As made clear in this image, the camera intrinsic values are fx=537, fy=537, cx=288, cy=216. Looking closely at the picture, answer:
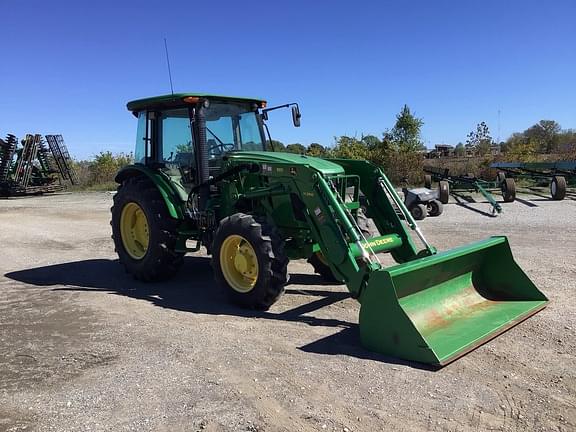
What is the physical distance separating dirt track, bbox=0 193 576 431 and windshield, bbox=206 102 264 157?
1879 mm

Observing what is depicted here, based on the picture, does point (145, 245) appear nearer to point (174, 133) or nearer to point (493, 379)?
point (174, 133)

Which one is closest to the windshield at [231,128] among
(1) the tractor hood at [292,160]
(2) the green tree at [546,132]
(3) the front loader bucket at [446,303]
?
(1) the tractor hood at [292,160]

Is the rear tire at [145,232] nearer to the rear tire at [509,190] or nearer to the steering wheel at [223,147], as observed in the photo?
the steering wheel at [223,147]

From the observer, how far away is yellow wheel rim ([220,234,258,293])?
5.78 m

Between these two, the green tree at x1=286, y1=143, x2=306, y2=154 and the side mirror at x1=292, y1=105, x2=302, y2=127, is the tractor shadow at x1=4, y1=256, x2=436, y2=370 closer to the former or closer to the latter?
the side mirror at x1=292, y1=105, x2=302, y2=127

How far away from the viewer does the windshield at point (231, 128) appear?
22.6ft

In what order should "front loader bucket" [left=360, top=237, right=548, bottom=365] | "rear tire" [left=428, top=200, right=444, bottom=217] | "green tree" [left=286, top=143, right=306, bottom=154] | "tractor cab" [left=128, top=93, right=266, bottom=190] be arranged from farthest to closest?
"rear tire" [left=428, top=200, right=444, bottom=217] → "green tree" [left=286, top=143, right=306, bottom=154] → "tractor cab" [left=128, top=93, right=266, bottom=190] → "front loader bucket" [left=360, top=237, right=548, bottom=365]

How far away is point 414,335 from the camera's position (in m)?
4.14

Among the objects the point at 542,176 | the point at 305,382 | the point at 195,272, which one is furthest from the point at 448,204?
the point at 305,382

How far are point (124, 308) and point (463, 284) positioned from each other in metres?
3.69

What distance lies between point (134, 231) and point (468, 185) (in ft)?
44.1

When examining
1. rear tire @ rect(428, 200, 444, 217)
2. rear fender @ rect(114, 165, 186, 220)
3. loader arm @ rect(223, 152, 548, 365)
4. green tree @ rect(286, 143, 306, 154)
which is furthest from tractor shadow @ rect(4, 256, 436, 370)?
rear tire @ rect(428, 200, 444, 217)

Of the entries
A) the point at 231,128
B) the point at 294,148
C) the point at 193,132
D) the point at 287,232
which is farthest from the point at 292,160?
the point at 294,148

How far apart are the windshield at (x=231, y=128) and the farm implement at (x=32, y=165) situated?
70.8 feet
